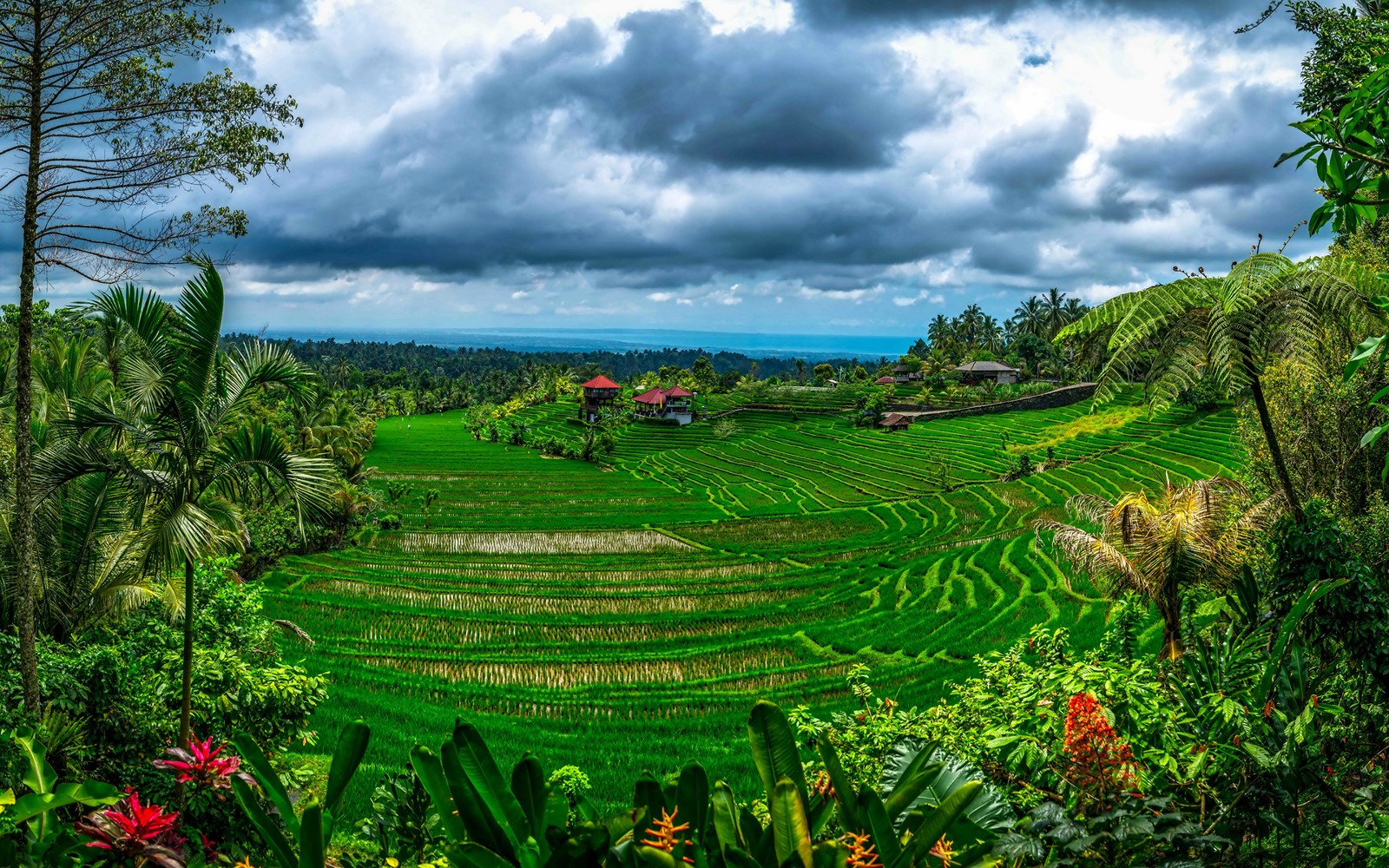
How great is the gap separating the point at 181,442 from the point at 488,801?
5638 millimetres

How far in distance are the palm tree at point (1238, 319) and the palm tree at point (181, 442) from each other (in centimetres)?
695

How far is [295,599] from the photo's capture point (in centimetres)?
2184

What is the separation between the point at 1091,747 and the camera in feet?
9.07

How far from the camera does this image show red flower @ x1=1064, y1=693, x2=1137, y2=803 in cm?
272

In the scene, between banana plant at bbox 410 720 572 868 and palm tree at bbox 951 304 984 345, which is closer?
banana plant at bbox 410 720 572 868

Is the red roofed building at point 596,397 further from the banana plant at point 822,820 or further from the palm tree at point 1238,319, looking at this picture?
the banana plant at point 822,820

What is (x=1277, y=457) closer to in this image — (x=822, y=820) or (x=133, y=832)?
(x=822, y=820)

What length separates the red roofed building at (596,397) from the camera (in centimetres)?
7331

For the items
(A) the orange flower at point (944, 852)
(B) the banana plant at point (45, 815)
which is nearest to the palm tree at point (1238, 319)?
(A) the orange flower at point (944, 852)

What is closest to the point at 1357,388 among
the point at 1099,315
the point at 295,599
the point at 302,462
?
the point at 1099,315

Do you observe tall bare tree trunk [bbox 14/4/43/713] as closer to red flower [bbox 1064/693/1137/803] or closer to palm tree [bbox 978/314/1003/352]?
red flower [bbox 1064/693/1137/803]

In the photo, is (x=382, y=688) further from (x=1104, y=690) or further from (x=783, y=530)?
(x=783, y=530)

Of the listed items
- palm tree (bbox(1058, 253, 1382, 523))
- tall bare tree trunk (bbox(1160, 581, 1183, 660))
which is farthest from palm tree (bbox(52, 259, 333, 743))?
tall bare tree trunk (bbox(1160, 581, 1183, 660))

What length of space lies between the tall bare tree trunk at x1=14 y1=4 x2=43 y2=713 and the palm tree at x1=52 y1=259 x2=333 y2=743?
0.19 metres
